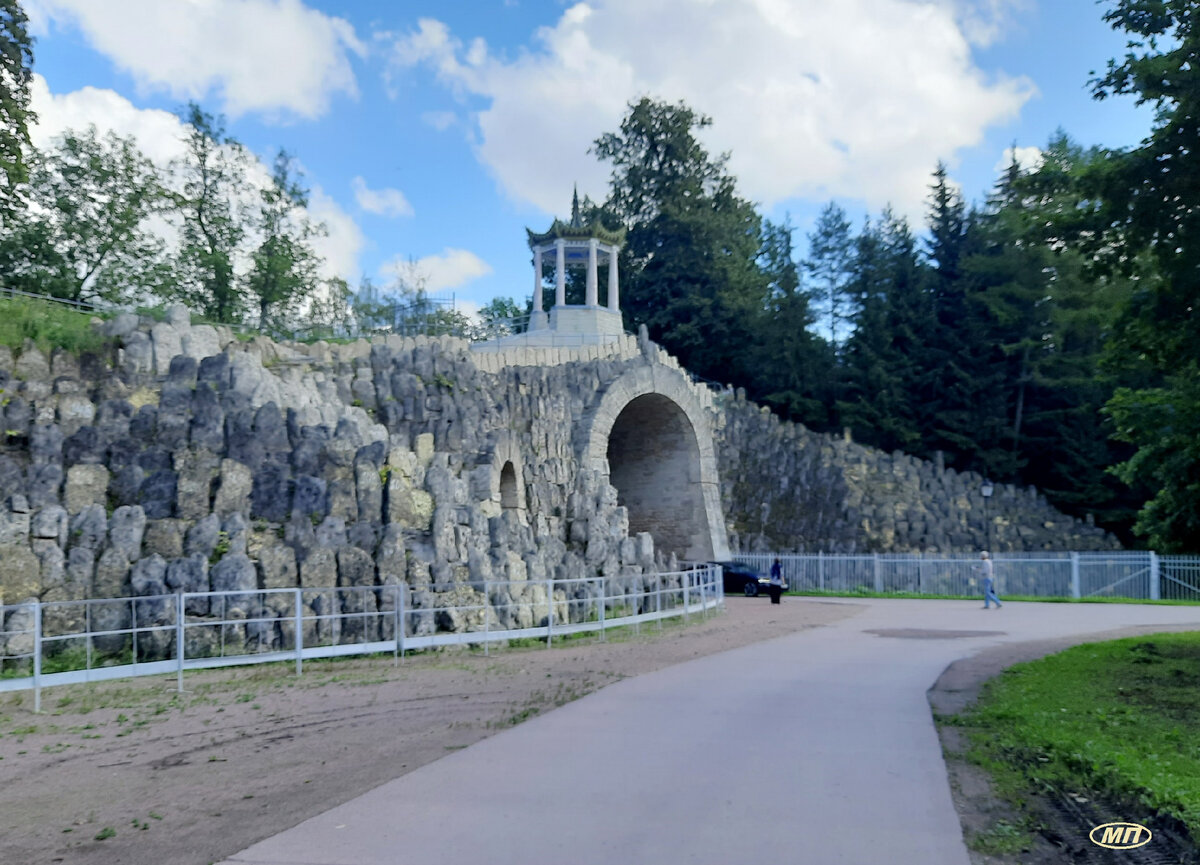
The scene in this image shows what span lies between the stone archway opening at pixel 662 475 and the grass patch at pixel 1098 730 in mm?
19545

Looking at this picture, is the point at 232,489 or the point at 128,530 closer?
the point at 128,530

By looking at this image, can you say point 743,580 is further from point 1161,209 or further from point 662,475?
point 1161,209

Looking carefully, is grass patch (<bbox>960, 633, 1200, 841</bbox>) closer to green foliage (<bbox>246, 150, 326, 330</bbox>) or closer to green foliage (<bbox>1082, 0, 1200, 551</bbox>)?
green foliage (<bbox>1082, 0, 1200, 551</bbox>)

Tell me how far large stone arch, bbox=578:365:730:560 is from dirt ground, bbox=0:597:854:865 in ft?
59.4

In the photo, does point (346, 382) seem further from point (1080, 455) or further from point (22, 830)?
point (1080, 455)

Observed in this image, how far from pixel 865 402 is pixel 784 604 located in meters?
21.2

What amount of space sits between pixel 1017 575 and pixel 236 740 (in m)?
25.4

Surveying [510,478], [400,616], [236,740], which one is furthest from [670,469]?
[236,740]

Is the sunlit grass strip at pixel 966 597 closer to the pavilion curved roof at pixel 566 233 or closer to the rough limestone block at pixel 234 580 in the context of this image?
the pavilion curved roof at pixel 566 233

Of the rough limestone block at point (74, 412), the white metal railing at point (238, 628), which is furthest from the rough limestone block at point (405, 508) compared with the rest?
the rough limestone block at point (74, 412)

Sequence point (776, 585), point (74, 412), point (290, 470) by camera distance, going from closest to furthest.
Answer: point (74, 412), point (290, 470), point (776, 585)

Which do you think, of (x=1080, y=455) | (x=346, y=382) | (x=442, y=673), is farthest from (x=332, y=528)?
(x=1080, y=455)

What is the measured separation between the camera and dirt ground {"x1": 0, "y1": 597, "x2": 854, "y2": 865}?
587 cm

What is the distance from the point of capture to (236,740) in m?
8.50
